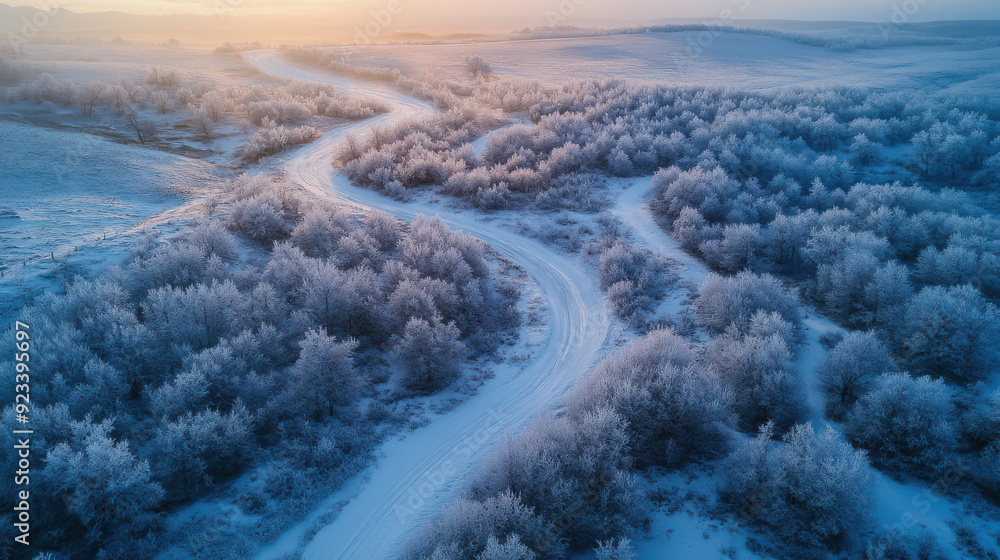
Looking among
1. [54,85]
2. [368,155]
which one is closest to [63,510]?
[368,155]

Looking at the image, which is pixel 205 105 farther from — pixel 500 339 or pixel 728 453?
pixel 728 453

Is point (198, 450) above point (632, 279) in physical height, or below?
below

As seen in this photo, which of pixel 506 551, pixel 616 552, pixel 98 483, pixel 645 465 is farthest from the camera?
pixel 645 465

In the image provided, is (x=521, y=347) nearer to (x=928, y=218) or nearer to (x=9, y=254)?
(x=9, y=254)

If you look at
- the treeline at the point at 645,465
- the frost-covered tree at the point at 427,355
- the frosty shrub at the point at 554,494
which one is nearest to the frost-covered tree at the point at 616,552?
the treeline at the point at 645,465

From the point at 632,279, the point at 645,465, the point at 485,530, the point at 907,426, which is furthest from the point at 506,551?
the point at 632,279

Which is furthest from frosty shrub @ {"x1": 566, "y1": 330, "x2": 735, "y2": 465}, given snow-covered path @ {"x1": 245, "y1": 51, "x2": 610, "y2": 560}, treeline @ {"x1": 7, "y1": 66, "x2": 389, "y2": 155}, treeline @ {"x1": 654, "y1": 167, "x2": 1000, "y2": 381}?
treeline @ {"x1": 7, "y1": 66, "x2": 389, "y2": 155}
